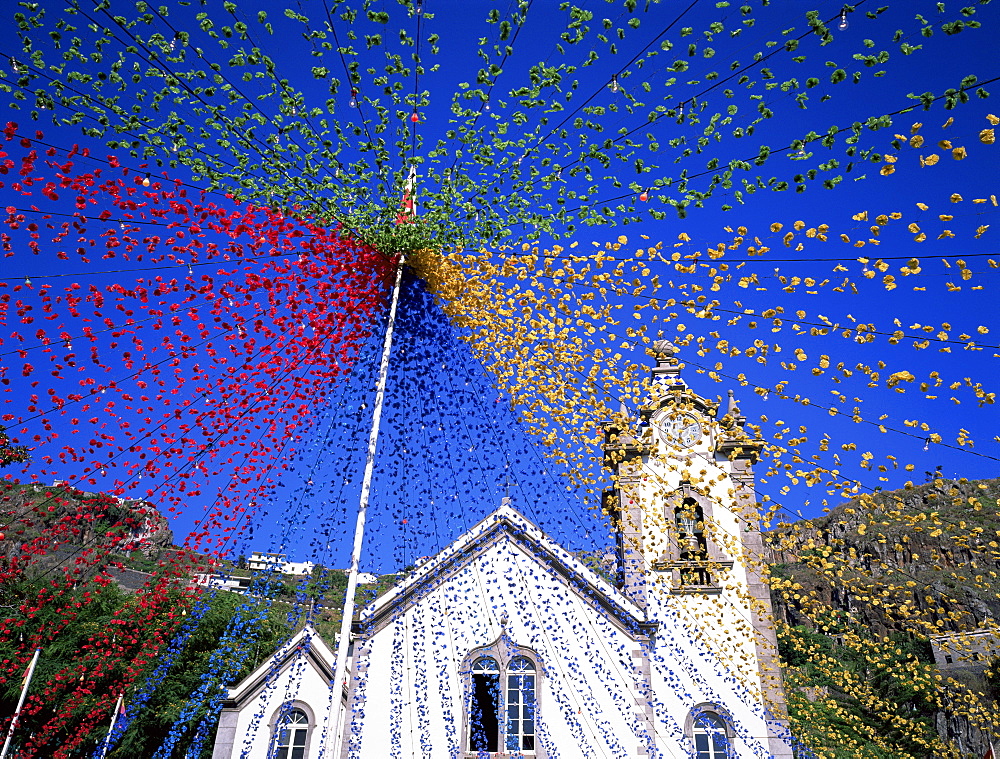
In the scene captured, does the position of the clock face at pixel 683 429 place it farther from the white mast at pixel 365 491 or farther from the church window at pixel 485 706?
the white mast at pixel 365 491

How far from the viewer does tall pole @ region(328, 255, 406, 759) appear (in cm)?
720

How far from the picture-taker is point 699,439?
17.4 metres

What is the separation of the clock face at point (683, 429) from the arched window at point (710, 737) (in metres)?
6.92

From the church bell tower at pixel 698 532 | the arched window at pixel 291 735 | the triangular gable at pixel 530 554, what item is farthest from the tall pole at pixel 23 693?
the church bell tower at pixel 698 532

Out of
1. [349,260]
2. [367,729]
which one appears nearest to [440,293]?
[349,260]

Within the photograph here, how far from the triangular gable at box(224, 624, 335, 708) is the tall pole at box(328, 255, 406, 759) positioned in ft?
27.9

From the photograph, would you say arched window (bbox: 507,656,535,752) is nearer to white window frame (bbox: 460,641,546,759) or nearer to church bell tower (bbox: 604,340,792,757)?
white window frame (bbox: 460,641,546,759)

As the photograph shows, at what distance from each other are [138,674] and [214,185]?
77.0 ft

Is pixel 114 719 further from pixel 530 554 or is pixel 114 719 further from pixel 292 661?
pixel 530 554

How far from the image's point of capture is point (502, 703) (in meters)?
14.4

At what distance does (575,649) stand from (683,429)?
271 inches

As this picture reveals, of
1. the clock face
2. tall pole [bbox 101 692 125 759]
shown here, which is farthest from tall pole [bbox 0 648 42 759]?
the clock face

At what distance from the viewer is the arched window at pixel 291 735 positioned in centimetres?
1484

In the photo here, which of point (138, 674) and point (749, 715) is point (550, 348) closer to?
point (749, 715)
